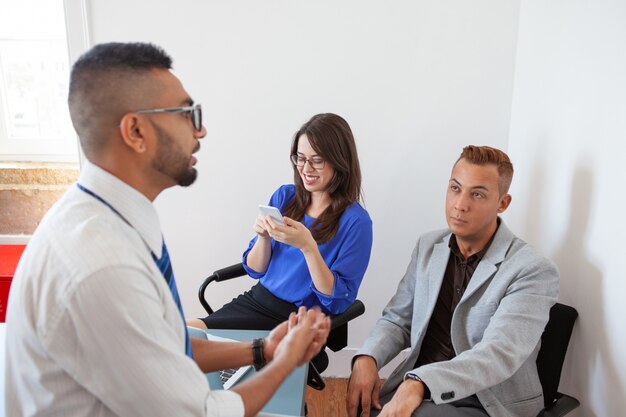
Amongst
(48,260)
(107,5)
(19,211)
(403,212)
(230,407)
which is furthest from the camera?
(19,211)

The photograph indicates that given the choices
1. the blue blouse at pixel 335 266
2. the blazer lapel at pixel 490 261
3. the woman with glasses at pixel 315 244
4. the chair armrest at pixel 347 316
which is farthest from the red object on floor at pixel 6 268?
the blazer lapel at pixel 490 261

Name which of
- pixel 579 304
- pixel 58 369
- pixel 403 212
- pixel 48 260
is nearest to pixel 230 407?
pixel 58 369

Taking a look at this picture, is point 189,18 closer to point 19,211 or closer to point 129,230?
point 19,211

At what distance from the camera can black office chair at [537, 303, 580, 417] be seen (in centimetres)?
167

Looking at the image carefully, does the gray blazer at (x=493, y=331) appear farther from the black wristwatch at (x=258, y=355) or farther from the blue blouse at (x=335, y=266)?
the black wristwatch at (x=258, y=355)

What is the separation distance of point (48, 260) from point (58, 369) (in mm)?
197

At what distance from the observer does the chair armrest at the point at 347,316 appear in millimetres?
1928

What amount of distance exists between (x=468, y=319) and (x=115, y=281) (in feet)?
4.00

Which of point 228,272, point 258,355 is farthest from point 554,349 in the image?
point 228,272

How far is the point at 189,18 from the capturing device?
2.62m

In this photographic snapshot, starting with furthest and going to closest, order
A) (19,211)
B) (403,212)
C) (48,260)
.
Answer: (19,211) → (403,212) → (48,260)

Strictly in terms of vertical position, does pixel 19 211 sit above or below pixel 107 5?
below

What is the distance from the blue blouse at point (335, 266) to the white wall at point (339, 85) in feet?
2.29

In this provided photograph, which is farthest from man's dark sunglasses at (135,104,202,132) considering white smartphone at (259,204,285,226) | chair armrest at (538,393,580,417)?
chair armrest at (538,393,580,417)
